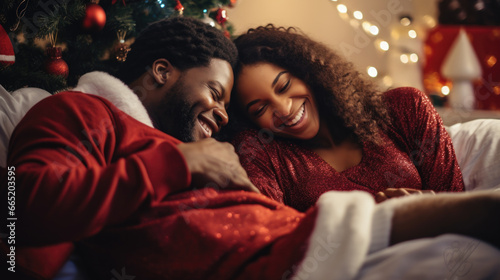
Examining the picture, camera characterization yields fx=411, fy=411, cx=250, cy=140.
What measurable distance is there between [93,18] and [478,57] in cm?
254

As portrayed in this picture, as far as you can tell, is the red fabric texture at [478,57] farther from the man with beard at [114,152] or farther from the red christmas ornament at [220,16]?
the man with beard at [114,152]

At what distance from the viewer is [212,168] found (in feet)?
2.71

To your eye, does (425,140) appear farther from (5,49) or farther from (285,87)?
(5,49)

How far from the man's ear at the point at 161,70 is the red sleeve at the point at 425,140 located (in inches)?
28.7

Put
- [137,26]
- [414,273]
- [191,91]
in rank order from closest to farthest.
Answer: [414,273]
[191,91]
[137,26]

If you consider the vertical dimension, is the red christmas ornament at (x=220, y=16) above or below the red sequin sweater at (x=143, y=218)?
above

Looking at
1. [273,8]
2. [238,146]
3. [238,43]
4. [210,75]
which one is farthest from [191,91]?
[273,8]

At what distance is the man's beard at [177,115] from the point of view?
1085 mm

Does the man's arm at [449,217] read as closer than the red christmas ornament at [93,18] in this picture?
Yes

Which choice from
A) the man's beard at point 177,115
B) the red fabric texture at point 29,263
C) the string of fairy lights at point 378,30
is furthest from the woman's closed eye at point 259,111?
the string of fairy lights at point 378,30

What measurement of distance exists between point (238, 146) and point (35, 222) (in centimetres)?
77

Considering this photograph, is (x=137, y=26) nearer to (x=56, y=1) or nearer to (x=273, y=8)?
(x=56, y=1)

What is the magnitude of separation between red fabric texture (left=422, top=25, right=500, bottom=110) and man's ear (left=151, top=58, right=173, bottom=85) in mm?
2348

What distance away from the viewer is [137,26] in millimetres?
1553
